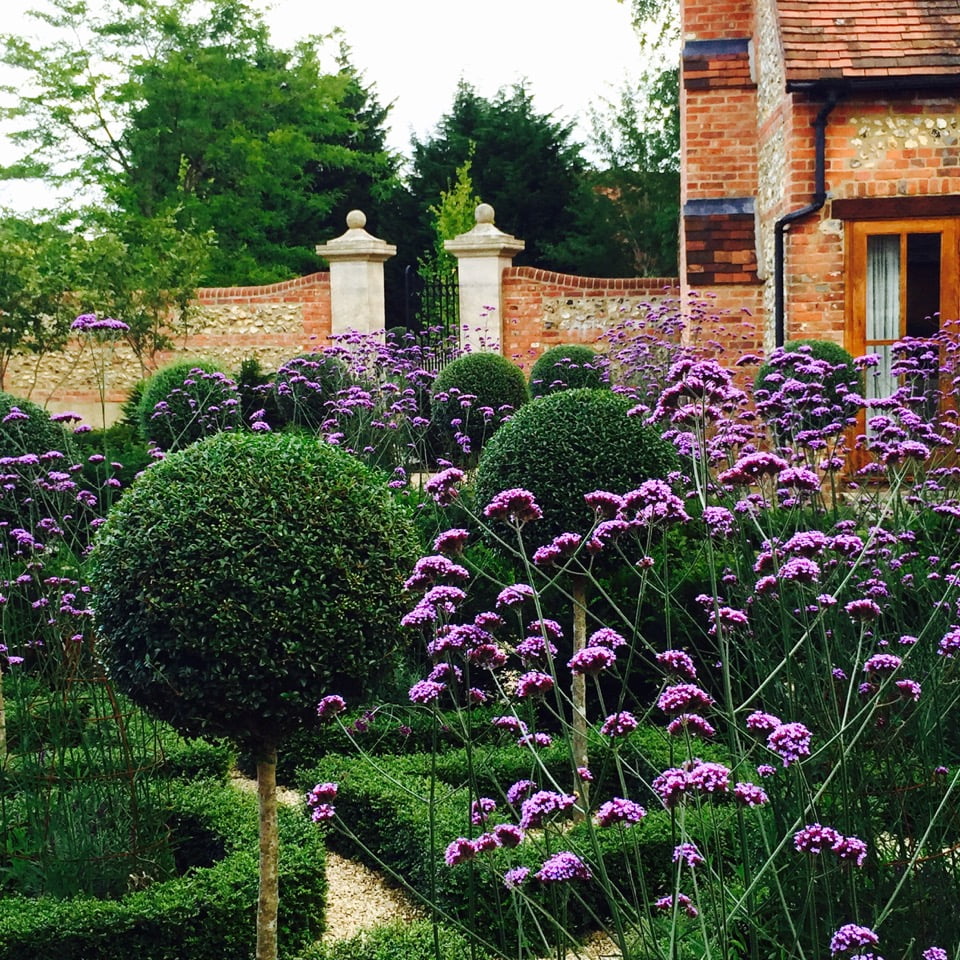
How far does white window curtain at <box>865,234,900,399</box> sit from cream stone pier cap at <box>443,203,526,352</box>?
661 centimetres

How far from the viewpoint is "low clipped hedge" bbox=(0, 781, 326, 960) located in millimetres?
3959

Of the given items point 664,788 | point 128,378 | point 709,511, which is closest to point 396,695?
point 709,511

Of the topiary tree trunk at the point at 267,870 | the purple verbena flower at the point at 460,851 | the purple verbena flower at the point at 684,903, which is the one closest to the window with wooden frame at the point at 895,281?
the topiary tree trunk at the point at 267,870

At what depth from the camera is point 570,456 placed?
5711 mm

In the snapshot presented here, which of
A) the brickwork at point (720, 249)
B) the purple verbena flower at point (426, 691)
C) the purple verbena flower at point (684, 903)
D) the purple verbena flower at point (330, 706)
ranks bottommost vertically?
the purple verbena flower at point (684, 903)

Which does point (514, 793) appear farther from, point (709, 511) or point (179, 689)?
point (179, 689)

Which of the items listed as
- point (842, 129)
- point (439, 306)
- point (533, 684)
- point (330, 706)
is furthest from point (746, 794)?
point (439, 306)

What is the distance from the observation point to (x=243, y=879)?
13.7ft

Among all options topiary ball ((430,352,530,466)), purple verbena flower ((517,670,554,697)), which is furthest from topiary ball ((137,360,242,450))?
purple verbena flower ((517,670,554,697))

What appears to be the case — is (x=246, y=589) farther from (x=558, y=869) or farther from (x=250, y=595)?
(x=558, y=869)

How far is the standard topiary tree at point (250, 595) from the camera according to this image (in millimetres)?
3787

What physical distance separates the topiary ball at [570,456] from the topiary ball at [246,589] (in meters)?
1.54

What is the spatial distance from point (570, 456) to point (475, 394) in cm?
739

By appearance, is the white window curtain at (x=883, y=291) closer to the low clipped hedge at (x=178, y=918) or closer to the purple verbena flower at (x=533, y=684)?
the low clipped hedge at (x=178, y=918)
